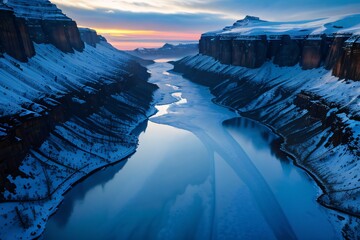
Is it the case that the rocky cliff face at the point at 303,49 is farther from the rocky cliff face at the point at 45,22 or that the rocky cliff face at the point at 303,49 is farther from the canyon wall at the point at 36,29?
the rocky cliff face at the point at 45,22

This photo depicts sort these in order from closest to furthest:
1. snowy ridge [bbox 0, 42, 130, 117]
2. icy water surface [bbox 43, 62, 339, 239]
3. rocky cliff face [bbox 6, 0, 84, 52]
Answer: icy water surface [bbox 43, 62, 339, 239], snowy ridge [bbox 0, 42, 130, 117], rocky cliff face [bbox 6, 0, 84, 52]

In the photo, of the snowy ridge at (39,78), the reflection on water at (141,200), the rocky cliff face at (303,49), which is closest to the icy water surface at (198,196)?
the reflection on water at (141,200)

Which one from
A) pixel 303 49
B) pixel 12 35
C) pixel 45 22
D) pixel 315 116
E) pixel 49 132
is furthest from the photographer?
pixel 45 22

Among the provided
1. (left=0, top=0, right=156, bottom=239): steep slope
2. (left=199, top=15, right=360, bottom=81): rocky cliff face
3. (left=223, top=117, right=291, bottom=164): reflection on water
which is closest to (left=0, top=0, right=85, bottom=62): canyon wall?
(left=0, top=0, right=156, bottom=239): steep slope

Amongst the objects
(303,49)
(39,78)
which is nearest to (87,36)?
(39,78)

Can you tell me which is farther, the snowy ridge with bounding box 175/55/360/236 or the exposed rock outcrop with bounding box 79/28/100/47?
the exposed rock outcrop with bounding box 79/28/100/47

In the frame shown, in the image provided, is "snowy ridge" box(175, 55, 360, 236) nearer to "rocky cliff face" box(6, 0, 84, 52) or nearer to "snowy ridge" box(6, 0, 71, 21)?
"rocky cliff face" box(6, 0, 84, 52)

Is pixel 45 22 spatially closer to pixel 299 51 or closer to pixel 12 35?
pixel 12 35
